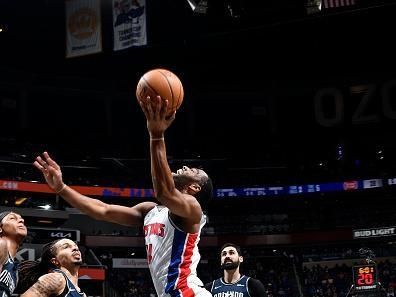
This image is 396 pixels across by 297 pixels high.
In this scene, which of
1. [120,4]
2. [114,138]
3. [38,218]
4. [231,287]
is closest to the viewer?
[231,287]

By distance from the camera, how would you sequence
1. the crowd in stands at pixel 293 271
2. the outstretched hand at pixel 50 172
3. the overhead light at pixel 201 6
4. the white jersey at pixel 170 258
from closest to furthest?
the white jersey at pixel 170 258
the outstretched hand at pixel 50 172
the overhead light at pixel 201 6
the crowd in stands at pixel 293 271

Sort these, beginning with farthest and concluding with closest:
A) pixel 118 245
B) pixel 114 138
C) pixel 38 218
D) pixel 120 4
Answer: pixel 114 138 → pixel 118 245 → pixel 38 218 → pixel 120 4

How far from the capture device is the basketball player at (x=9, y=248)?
5113 millimetres

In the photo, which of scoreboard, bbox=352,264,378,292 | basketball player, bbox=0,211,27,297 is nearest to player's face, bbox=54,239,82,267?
basketball player, bbox=0,211,27,297

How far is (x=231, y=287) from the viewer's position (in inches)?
299

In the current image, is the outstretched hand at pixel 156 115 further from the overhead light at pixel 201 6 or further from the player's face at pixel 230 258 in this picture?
the overhead light at pixel 201 6

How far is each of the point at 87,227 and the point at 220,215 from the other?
6.84m

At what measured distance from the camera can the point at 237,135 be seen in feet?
105

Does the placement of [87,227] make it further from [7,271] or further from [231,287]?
[7,271]

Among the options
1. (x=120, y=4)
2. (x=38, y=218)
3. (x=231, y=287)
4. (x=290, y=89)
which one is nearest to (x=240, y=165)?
(x=290, y=89)

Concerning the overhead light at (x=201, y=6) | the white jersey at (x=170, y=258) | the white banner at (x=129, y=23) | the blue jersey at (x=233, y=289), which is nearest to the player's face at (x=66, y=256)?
the white jersey at (x=170, y=258)

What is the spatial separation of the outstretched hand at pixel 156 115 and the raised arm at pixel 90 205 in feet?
3.06

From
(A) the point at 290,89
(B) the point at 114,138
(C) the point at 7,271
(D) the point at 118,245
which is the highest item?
(A) the point at 290,89

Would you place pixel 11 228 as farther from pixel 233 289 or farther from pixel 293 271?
pixel 293 271
